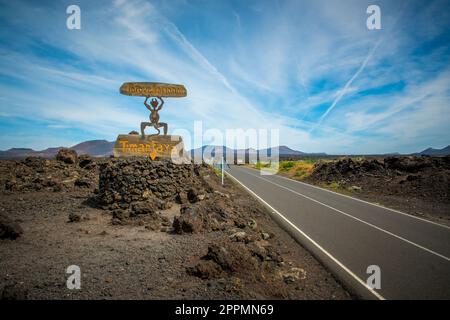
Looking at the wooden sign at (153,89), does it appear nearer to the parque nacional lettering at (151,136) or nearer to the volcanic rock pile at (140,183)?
the parque nacional lettering at (151,136)

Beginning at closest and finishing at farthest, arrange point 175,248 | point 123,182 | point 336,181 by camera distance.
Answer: point 175,248
point 123,182
point 336,181

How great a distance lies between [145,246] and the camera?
6.55m

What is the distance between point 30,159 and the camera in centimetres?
1595

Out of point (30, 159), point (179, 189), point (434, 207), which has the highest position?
point (30, 159)

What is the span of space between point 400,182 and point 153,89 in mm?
19770

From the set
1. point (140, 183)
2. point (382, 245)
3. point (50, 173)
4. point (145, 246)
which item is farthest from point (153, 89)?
point (382, 245)

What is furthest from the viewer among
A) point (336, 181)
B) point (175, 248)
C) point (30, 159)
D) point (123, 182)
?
point (336, 181)

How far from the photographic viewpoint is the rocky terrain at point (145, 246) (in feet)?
15.3

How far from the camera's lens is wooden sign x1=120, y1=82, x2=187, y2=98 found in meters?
11.6

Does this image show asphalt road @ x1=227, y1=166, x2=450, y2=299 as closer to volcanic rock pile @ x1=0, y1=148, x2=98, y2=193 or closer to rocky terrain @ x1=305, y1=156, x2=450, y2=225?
rocky terrain @ x1=305, y1=156, x2=450, y2=225

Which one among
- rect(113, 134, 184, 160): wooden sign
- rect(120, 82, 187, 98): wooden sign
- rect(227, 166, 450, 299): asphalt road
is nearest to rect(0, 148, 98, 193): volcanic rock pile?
rect(113, 134, 184, 160): wooden sign
